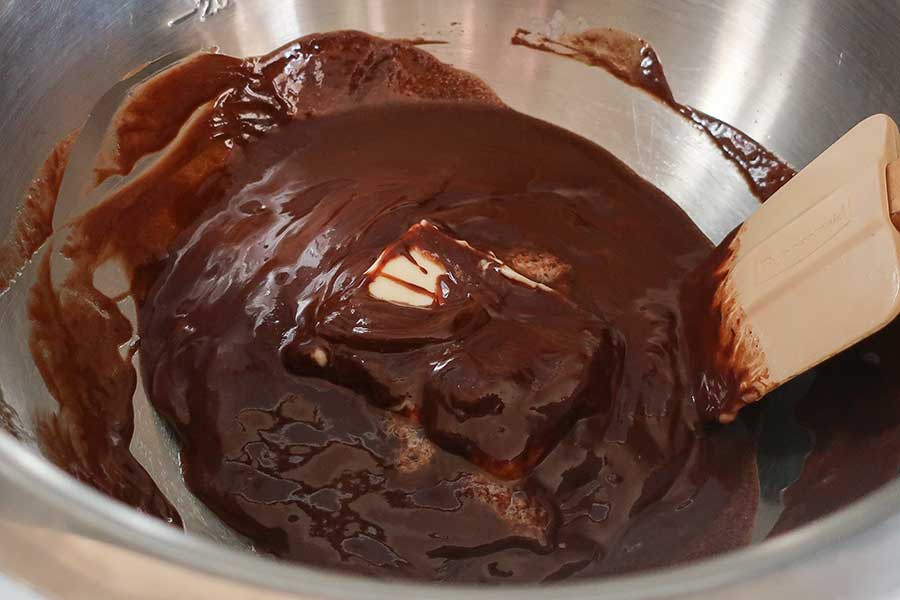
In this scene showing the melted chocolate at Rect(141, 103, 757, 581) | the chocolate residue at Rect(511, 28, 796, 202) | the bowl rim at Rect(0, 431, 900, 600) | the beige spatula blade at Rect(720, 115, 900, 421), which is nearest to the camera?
the bowl rim at Rect(0, 431, 900, 600)

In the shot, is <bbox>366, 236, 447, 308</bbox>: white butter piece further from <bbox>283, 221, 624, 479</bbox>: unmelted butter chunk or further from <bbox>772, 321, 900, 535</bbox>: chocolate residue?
<bbox>772, 321, 900, 535</bbox>: chocolate residue

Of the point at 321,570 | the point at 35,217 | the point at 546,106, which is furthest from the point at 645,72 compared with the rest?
the point at 321,570

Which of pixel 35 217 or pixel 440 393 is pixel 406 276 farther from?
pixel 35 217

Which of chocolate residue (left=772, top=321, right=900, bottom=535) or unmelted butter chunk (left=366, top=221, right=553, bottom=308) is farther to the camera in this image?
unmelted butter chunk (left=366, top=221, right=553, bottom=308)

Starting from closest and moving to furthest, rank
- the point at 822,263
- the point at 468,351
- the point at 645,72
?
the point at 822,263, the point at 468,351, the point at 645,72

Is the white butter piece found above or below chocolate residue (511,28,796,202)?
below

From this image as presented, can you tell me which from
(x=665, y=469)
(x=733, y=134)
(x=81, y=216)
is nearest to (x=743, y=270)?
(x=665, y=469)

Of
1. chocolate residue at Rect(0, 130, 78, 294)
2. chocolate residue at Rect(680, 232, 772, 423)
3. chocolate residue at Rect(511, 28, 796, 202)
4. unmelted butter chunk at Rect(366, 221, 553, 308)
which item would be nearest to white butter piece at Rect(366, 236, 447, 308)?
unmelted butter chunk at Rect(366, 221, 553, 308)

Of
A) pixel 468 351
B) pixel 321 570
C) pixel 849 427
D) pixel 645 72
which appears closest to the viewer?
pixel 321 570
